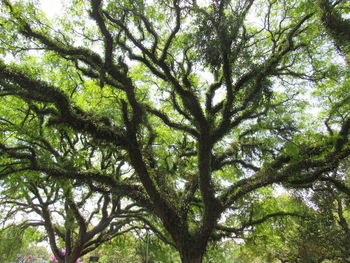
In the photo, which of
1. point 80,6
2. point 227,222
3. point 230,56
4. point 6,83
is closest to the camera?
point 6,83

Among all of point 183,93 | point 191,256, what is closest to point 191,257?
point 191,256

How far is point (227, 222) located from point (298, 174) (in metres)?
3.97

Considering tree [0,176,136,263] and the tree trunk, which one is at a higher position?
tree [0,176,136,263]

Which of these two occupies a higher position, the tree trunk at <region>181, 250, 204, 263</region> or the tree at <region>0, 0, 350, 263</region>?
the tree at <region>0, 0, 350, 263</region>

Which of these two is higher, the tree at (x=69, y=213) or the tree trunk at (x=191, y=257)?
the tree at (x=69, y=213)

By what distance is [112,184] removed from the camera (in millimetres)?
5844

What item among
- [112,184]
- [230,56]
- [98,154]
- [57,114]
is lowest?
[112,184]

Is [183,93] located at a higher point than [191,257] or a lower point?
higher

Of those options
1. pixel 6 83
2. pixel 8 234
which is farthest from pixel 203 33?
pixel 8 234

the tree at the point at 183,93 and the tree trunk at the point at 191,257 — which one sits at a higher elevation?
the tree at the point at 183,93

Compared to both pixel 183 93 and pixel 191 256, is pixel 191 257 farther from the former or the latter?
pixel 183 93

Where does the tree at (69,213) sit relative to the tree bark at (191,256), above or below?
above

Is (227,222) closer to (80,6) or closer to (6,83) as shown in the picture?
(6,83)

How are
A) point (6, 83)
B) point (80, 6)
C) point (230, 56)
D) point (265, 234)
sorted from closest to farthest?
point (6, 83) → point (230, 56) → point (80, 6) → point (265, 234)
